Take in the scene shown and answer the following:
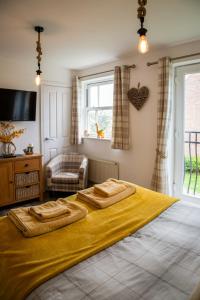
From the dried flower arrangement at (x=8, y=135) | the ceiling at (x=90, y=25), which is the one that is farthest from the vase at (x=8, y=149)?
the ceiling at (x=90, y=25)

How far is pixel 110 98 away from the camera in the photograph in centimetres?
455

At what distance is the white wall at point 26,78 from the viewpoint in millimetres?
3908

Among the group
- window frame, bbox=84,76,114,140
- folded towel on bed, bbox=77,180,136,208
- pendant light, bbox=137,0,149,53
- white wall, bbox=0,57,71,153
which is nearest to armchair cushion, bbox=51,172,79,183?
white wall, bbox=0,57,71,153

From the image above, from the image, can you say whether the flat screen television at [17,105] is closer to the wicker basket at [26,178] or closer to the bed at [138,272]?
the wicker basket at [26,178]

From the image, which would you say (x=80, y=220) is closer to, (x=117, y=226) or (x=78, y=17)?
(x=117, y=226)

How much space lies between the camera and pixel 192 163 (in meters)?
3.54

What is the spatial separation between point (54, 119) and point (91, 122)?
819mm

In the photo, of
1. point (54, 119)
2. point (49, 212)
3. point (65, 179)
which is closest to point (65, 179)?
point (65, 179)

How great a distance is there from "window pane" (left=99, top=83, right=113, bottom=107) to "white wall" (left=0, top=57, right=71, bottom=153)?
31.6 inches

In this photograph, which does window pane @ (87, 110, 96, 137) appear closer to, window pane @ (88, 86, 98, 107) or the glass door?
window pane @ (88, 86, 98, 107)

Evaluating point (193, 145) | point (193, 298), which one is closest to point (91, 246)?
point (193, 298)

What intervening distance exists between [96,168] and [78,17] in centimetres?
282

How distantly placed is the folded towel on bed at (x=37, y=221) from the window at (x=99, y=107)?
2.94 meters

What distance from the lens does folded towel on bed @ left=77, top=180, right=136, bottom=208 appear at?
204 centimetres
